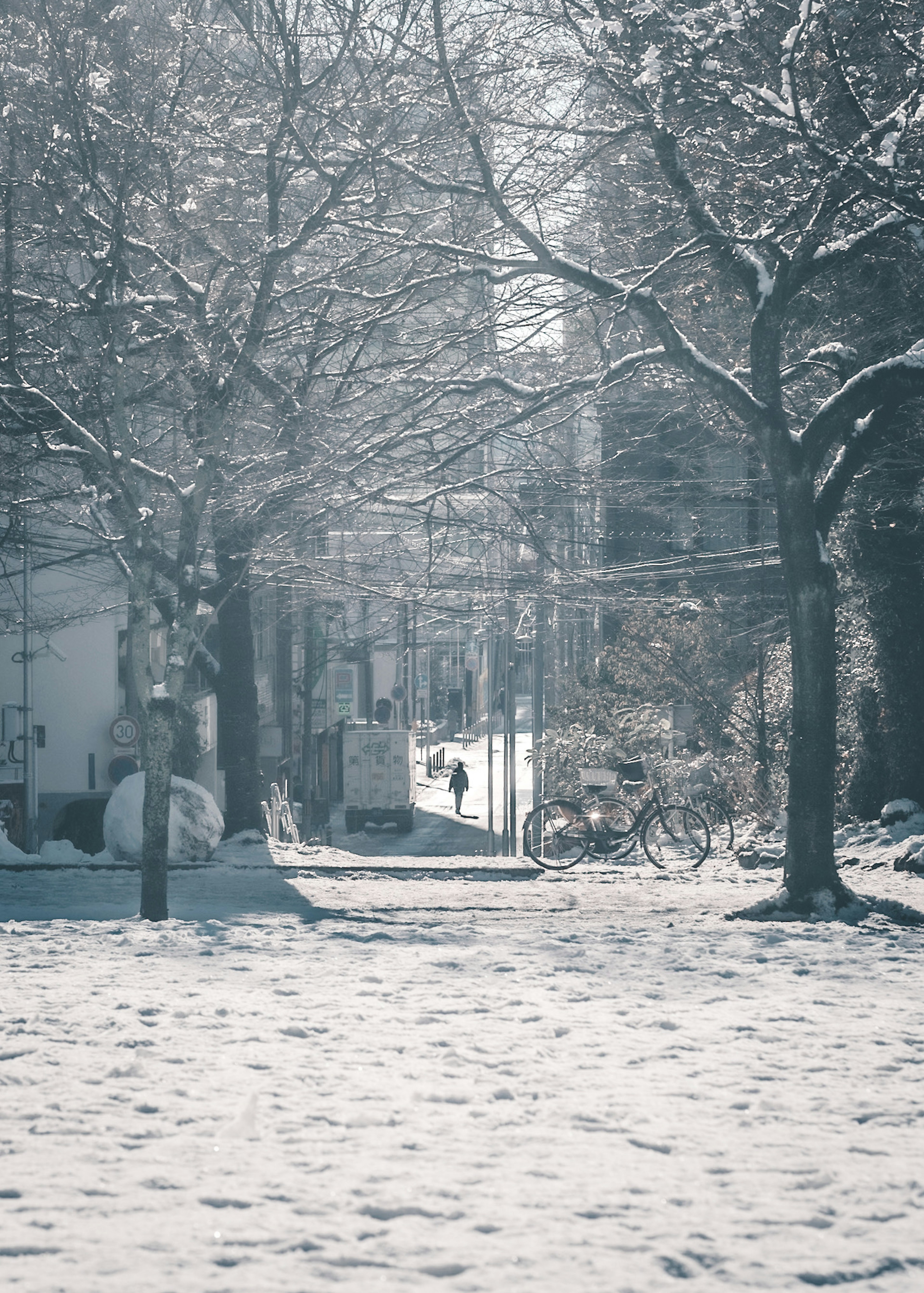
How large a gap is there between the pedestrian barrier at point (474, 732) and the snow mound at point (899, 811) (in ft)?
187

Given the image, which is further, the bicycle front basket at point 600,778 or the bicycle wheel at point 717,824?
the bicycle wheel at point 717,824

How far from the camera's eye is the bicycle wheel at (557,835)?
606 inches

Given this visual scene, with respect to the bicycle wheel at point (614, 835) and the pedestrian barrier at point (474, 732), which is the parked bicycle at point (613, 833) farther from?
the pedestrian barrier at point (474, 732)

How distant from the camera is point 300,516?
604 inches

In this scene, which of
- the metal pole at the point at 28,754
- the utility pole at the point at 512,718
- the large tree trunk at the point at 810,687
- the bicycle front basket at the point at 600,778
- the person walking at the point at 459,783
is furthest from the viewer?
the person walking at the point at 459,783

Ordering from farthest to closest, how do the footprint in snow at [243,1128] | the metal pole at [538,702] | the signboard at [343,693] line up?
the signboard at [343,693] < the metal pole at [538,702] < the footprint in snow at [243,1128]

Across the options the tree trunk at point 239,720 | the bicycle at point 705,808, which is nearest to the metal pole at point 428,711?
the tree trunk at point 239,720

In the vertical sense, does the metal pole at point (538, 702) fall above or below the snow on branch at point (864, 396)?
below

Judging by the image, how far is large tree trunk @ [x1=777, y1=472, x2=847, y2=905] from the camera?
10039mm

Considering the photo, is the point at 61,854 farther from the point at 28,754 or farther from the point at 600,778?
the point at 28,754

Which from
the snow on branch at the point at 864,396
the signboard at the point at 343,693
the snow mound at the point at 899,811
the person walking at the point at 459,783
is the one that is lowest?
the person walking at the point at 459,783

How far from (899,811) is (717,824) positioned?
8.52 ft

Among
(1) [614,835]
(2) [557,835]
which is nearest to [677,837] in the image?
(1) [614,835]

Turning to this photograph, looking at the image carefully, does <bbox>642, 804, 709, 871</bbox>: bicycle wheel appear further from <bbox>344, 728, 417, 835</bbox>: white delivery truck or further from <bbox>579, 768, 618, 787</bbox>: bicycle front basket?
<bbox>344, 728, 417, 835</bbox>: white delivery truck
